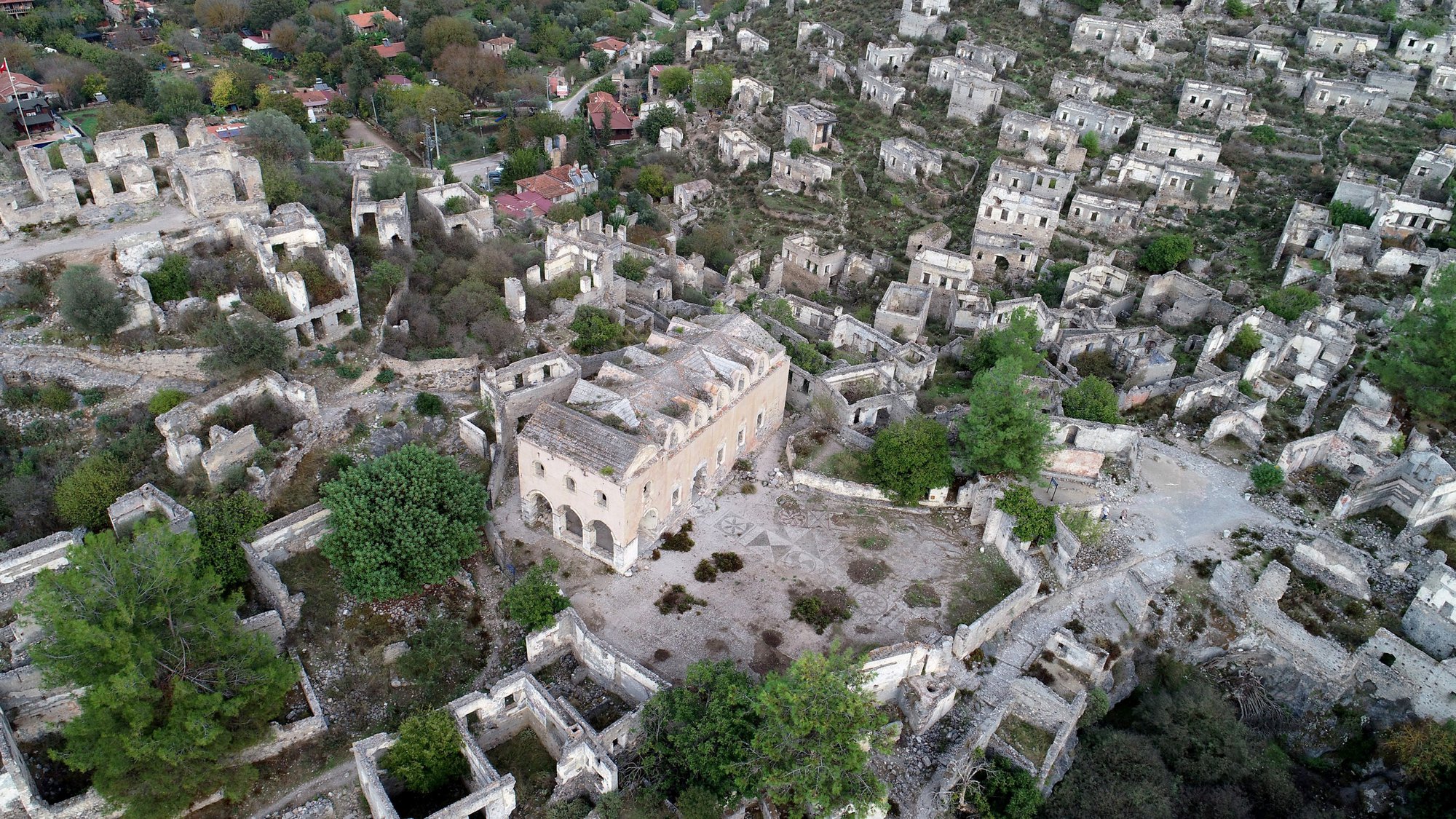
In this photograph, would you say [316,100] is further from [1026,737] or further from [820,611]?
[1026,737]

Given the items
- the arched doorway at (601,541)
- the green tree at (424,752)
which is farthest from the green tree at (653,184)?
the green tree at (424,752)

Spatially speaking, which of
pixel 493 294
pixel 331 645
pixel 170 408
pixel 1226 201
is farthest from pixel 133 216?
pixel 1226 201

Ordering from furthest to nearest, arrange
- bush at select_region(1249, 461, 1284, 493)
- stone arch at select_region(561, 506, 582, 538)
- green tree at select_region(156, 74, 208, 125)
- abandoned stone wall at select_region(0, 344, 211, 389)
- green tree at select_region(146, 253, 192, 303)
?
green tree at select_region(156, 74, 208, 125), green tree at select_region(146, 253, 192, 303), bush at select_region(1249, 461, 1284, 493), abandoned stone wall at select_region(0, 344, 211, 389), stone arch at select_region(561, 506, 582, 538)

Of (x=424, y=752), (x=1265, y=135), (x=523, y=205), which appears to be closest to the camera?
(x=424, y=752)

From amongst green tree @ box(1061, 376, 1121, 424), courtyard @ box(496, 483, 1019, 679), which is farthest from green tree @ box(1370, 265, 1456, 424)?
courtyard @ box(496, 483, 1019, 679)

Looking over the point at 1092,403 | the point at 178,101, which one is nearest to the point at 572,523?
the point at 1092,403

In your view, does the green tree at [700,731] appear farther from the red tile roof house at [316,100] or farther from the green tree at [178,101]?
the red tile roof house at [316,100]

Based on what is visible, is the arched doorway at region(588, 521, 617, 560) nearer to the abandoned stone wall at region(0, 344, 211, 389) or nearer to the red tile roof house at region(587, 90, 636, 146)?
the abandoned stone wall at region(0, 344, 211, 389)

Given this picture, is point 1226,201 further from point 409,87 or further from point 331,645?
point 409,87

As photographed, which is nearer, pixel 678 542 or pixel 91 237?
pixel 678 542
